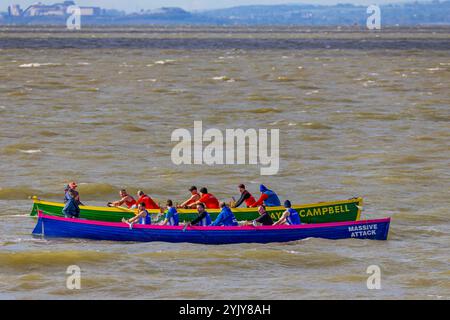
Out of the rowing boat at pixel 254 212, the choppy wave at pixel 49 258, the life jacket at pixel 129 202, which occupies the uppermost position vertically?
the life jacket at pixel 129 202

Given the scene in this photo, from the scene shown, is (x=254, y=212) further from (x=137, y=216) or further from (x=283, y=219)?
(x=137, y=216)

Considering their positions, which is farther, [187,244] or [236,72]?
[236,72]

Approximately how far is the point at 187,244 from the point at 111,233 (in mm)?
2470

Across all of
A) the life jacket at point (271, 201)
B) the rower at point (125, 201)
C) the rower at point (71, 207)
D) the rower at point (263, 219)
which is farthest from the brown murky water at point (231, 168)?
the life jacket at point (271, 201)

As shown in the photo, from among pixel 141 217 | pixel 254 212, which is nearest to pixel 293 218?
pixel 254 212

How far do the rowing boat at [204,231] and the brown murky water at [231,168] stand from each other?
1.11 feet

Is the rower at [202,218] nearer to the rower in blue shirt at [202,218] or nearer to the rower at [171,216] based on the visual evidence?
the rower in blue shirt at [202,218]

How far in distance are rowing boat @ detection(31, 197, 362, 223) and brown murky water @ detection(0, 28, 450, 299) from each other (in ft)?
4.48

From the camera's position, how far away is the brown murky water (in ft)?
92.1

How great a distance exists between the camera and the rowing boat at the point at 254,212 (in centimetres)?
3313
